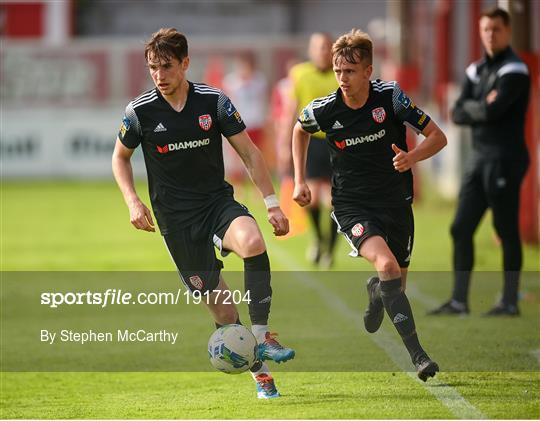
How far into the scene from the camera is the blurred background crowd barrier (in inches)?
1000

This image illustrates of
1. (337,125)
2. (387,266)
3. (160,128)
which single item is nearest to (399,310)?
(387,266)

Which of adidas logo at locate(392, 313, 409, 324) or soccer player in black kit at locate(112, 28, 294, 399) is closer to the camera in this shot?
soccer player in black kit at locate(112, 28, 294, 399)

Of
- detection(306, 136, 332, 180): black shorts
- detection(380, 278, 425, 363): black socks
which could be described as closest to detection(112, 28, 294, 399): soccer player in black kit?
A: detection(380, 278, 425, 363): black socks

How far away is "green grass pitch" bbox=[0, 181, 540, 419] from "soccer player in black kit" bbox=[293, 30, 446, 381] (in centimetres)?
45

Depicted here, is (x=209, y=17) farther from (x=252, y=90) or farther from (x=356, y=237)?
(x=356, y=237)

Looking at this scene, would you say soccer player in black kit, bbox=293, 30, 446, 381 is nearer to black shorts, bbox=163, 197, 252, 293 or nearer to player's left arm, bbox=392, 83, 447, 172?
player's left arm, bbox=392, 83, 447, 172

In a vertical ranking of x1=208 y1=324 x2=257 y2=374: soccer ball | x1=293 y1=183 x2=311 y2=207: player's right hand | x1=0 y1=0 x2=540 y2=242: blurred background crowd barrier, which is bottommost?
x1=0 y1=0 x2=540 y2=242: blurred background crowd barrier

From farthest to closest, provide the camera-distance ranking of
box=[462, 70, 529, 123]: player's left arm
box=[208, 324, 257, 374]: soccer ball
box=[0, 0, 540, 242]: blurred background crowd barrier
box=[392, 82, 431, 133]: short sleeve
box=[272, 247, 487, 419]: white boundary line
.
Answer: box=[0, 0, 540, 242]: blurred background crowd barrier < box=[462, 70, 529, 123]: player's left arm < box=[392, 82, 431, 133]: short sleeve < box=[208, 324, 257, 374]: soccer ball < box=[272, 247, 487, 419]: white boundary line

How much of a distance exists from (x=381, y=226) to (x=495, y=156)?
2.72m

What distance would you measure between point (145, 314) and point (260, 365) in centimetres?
367

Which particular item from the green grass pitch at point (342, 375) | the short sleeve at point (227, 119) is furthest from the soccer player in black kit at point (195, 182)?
the green grass pitch at point (342, 375)

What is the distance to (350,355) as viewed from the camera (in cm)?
886

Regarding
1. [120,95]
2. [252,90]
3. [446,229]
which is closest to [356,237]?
[446,229]

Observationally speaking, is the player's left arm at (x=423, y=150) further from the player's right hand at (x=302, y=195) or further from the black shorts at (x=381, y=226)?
the player's right hand at (x=302, y=195)
